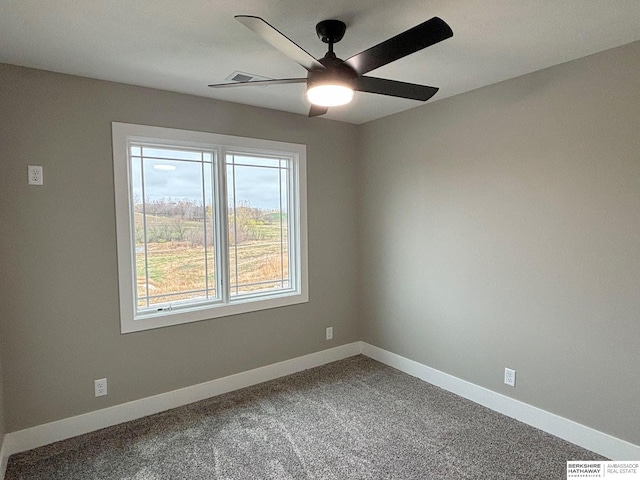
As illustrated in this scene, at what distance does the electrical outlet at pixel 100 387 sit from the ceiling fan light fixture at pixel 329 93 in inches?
96.1

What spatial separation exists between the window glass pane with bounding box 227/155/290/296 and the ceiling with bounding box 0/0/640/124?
3.05ft

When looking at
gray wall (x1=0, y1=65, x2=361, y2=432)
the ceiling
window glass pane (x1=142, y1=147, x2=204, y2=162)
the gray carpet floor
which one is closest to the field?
gray wall (x1=0, y1=65, x2=361, y2=432)

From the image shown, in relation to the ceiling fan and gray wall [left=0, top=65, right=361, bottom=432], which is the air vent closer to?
gray wall [left=0, top=65, right=361, bottom=432]

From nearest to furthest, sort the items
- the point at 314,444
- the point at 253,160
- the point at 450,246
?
the point at 314,444
the point at 450,246
the point at 253,160

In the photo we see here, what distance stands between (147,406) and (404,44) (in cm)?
297

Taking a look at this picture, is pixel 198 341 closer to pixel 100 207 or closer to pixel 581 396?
pixel 100 207

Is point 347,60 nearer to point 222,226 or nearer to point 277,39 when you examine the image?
point 277,39

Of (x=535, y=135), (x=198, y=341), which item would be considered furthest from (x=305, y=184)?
(x=535, y=135)

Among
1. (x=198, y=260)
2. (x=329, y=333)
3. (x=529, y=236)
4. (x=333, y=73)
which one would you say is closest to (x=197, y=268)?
(x=198, y=260)

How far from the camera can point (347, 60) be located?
67.2 inches

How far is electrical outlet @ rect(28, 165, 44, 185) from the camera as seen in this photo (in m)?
2.42

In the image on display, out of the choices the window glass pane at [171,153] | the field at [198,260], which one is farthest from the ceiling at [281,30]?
the field at [198,260]

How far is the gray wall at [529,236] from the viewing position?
2238 millimetres

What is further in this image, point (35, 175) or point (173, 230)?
point (173, 230)
